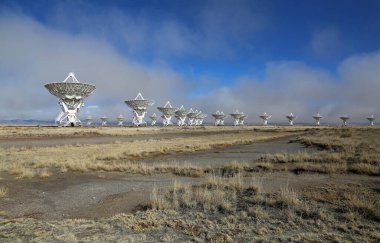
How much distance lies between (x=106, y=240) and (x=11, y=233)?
2460 millimetres

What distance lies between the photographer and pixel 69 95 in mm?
76625

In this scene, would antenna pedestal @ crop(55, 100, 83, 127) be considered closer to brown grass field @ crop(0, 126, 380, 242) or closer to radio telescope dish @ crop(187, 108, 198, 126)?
brown grass field @ crop(0, 126, 380, 242)

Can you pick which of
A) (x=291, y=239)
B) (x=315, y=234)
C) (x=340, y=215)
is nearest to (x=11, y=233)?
(x=291, y=239)

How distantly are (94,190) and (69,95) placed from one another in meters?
69.3

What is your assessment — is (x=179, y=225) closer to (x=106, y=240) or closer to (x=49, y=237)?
(x=106, y=240)

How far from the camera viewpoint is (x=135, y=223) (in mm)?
8305

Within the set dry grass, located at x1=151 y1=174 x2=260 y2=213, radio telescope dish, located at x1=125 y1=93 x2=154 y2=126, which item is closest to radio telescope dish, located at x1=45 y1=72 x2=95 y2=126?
radio telescope dish, located at x1=125 y1=93 x2=154 y2=126

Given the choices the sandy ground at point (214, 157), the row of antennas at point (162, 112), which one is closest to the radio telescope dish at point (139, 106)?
the row of antennas at point (162, 112)

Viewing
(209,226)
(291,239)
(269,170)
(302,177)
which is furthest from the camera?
(269,170)

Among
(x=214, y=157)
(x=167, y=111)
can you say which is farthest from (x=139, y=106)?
(x=214, y=157)

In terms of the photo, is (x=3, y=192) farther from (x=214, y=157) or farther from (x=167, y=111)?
(x=167, y=111)

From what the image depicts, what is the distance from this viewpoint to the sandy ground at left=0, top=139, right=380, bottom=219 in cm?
998

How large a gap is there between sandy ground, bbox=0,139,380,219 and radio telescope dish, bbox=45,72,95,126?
203 ft

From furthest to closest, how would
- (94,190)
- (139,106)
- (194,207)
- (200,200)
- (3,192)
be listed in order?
(139,106)
(94,190)
(3,192)
(200,200)
(194,207)
